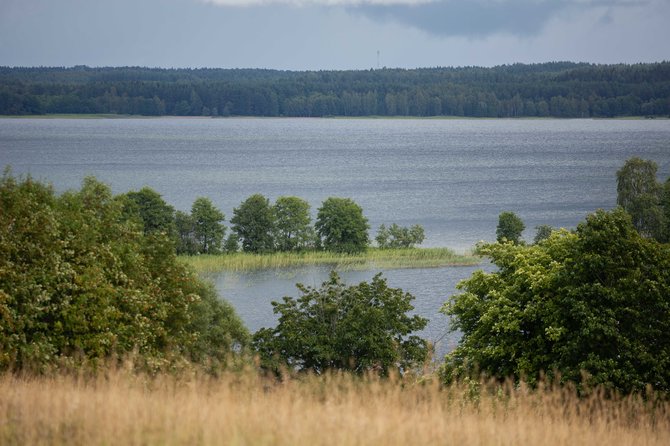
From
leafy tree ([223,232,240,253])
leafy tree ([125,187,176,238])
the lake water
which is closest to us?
the lake water

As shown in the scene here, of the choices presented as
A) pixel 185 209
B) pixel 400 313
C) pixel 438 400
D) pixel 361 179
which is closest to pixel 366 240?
pixel 185 209

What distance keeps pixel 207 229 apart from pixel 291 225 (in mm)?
7723

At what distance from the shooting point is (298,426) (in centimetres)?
823

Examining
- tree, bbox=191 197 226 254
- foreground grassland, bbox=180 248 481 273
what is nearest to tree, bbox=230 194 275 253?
tree, bbox=191 197 226 254

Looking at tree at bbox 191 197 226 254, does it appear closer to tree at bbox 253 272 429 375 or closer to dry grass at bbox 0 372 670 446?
tree at bbox 253 272 429 375

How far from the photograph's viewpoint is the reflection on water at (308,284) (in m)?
52.1

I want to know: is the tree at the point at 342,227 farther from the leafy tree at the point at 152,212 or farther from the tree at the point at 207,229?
the leafy tree at the point at 152,212

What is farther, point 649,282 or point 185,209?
point 185,209

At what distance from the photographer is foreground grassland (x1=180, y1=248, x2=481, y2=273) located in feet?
230

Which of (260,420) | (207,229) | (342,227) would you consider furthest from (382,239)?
(260,420)

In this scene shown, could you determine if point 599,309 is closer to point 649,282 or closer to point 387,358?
point 649,282

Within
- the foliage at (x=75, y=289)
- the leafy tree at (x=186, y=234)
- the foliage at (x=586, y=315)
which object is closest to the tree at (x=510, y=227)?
the leafy tree at (x=186, y=234)

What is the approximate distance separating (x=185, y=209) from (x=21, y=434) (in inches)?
4029

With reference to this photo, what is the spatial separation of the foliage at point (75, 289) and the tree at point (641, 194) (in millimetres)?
64955
